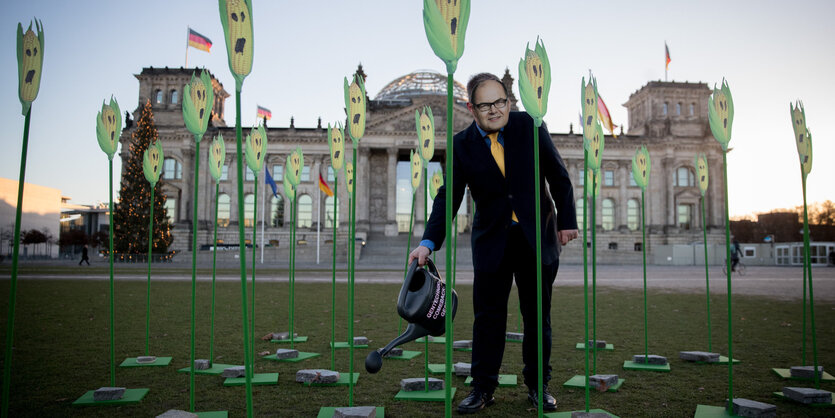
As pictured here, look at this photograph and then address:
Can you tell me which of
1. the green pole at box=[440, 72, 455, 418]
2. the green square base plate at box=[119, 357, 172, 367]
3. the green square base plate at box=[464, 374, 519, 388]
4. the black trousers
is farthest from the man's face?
the green square base plate at box=[119, 357, 172, 367]

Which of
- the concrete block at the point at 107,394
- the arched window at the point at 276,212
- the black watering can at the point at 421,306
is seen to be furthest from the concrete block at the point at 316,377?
the arched window at the point at 276,212

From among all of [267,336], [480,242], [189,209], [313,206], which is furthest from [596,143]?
[189,209]

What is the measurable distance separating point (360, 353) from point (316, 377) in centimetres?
158

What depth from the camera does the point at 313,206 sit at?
59.0m

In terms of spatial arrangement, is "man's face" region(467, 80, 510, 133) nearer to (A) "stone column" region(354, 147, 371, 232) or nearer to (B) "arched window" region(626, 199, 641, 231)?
(A) "stone column" region(354, 147, 371, 232)

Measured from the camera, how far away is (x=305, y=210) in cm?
5881

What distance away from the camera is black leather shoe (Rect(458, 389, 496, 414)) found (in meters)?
4.07

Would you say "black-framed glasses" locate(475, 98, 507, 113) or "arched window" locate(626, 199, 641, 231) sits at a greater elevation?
"arched window" locate(626, 199, 641, 231)

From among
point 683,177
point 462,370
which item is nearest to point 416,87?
point 683,177

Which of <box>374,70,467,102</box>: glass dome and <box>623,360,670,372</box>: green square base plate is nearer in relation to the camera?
<box>623,360,670,372</box>: green square base plate

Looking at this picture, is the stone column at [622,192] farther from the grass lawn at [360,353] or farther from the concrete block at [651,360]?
the concrete block at [651,360]

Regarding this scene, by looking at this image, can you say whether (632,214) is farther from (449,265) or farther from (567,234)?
(449,265)

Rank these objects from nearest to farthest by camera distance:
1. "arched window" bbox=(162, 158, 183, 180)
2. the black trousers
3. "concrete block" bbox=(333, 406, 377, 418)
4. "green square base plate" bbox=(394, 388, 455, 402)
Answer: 1. "concrete block" bbox=(333, 406, 377, 418)
2. the black trousers
3. "green square base plate" bbox=(394, 388, 455, 402)
4. "arched window" bbox=(162, 158, 183, 180)

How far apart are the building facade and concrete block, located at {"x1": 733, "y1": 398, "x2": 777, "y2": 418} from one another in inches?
2032
